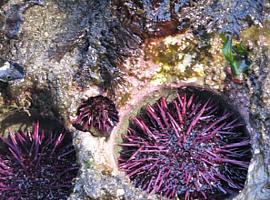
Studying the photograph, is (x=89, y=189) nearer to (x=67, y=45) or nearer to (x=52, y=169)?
(x=52, y=169)

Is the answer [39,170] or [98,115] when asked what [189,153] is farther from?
[39,170]

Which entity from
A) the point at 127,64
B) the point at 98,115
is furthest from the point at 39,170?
the point at 127,64

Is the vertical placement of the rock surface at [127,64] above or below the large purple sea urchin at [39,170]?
above

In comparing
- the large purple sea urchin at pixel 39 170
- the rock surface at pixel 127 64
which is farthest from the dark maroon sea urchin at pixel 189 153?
the large purple sea urchin at pixel 39 170

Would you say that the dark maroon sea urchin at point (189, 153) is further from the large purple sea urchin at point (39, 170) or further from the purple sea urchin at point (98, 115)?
the large purple sea urchin at point (39, 170)

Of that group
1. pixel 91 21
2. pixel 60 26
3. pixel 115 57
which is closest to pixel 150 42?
pixel 115 57
